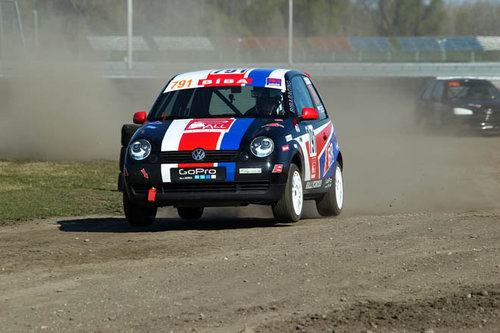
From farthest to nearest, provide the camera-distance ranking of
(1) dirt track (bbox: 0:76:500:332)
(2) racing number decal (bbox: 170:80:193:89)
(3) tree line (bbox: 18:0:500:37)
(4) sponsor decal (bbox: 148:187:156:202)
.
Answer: (3) tree line (bbox: 18:0:500:37), (2) racing number decal (bbox: 170:80:193:89), (4) sponsor decal (bbox: 148:187:156:202), (1) dirt track (bbox: 0:76:500:332)

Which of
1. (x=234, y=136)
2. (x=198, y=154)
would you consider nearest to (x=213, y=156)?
(x=198, y=154)

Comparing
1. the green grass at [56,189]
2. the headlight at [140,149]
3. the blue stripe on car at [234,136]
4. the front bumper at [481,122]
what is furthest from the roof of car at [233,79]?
the front bumper at [481,122]

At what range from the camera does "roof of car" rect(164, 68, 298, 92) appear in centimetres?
1130

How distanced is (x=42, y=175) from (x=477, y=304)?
1272cm

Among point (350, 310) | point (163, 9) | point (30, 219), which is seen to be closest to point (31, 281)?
point (350, 310)

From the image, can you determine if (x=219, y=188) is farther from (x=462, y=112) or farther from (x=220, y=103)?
(x=462, y=112)

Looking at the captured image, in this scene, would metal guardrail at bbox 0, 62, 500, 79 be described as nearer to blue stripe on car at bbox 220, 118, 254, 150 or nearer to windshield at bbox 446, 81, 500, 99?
windshield at bbox 446, 81, 500, 99

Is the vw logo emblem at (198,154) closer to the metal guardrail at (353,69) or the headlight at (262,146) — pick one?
the headlight at (262,146)

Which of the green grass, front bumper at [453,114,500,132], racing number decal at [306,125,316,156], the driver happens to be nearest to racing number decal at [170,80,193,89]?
the driver

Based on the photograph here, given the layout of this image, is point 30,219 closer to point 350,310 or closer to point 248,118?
point 248,118

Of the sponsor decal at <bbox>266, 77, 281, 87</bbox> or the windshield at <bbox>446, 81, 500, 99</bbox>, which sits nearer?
the sponsor decal at <bbox>266, 77, 281, 87</bbox>

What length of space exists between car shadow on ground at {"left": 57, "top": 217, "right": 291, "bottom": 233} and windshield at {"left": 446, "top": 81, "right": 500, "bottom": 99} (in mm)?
16128

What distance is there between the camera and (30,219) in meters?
12.1

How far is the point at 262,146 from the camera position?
10.1m
